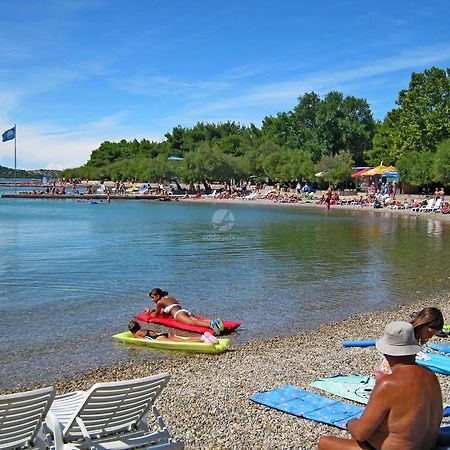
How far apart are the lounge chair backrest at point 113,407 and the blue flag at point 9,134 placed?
3554 inches

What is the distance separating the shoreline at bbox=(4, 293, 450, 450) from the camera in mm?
6082

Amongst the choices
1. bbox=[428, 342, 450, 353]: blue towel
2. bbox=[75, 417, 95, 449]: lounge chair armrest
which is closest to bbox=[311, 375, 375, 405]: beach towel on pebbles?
bbox=[428, 342, 450, 353]: blue towel

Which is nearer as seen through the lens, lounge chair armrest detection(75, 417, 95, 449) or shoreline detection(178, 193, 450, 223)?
lounge chair armrest detection(75, 417, 95, 449)

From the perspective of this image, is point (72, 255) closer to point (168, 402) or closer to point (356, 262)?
point (356, 262)

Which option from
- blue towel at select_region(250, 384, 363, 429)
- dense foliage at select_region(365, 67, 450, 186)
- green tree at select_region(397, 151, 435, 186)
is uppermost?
dense foliage at select_region(365, 67, 450, 186)

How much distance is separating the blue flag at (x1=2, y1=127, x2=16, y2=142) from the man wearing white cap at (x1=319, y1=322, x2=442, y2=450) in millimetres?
91564

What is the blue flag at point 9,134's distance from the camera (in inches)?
3509

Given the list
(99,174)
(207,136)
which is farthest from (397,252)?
(99,174)

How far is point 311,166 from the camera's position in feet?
264

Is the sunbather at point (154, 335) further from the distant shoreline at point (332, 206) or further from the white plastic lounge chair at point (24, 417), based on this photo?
the distant shoreline at point (332, 206)

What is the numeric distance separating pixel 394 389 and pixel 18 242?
29.8 meters

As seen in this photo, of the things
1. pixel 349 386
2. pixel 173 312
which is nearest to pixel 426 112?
pixel 173 312

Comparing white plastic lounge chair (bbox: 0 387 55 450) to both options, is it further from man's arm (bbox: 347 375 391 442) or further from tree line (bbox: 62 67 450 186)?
tree line (bbox: 62 67 450 186)

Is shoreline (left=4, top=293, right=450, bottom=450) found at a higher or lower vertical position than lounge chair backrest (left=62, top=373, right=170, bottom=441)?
lower
